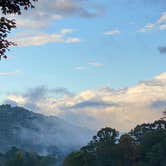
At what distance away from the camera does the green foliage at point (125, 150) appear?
6147 inches

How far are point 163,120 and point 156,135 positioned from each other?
14.3m

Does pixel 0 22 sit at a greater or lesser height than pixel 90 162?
lesser

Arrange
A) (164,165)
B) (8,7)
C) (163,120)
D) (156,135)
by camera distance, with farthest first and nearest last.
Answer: (163,120), (156,135), (164,165), (8,7)

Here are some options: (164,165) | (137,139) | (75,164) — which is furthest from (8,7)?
(137,139)

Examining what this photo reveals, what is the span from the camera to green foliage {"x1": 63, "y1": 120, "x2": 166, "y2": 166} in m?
156

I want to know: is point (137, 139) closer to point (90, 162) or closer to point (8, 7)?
point (90, 162)

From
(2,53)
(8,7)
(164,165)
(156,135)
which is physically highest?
(156,135)

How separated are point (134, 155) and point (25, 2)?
14043 cm

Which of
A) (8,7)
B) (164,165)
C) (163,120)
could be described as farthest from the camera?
(163,120)

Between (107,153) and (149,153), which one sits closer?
(149,153)

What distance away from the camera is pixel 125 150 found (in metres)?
165

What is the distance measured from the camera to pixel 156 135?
165250 millimetres

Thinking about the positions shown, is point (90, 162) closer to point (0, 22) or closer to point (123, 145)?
point (123, 145)

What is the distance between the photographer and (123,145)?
165625 mm
